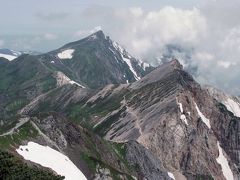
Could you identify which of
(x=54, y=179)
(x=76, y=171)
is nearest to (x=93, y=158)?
(x=76, y=171)

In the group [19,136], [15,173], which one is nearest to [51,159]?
[19,136]

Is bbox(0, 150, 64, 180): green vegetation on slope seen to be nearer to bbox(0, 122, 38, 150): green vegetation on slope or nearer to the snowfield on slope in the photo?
bbox(0, 122, 38, 150): green vegetation on slope

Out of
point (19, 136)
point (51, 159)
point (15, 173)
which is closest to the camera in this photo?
point (15, 173)

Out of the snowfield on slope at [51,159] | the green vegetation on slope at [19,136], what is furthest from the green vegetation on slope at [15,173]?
the snowfield on slope at [51,159]

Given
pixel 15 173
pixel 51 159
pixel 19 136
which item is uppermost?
pixel 19 136

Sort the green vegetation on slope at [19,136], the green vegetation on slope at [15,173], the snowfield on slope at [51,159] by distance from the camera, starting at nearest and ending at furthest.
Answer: the green vegetation on slope at [15,173] < the green vegetation on slope at [19,136] < the snowfield on slope at [51,159]

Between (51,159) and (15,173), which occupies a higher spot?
(51,159)

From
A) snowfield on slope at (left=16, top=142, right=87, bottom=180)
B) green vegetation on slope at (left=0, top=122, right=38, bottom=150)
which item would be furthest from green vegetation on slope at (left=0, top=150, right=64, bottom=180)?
snowfield on slope at (left=16, top=142, right=87, bottom=180)

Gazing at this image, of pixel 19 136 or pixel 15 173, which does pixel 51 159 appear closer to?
pixel 19 136

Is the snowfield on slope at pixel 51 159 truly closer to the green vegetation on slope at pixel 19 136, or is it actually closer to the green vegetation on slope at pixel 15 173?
the green vegetation on slope at pixel 19 136

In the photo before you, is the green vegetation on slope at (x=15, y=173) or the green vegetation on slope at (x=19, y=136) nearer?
the green vegetation on slope at (x=15, y=173)
